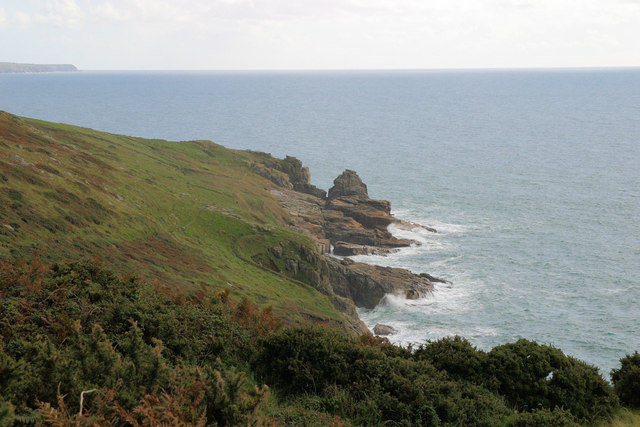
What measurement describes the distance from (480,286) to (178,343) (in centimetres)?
4806

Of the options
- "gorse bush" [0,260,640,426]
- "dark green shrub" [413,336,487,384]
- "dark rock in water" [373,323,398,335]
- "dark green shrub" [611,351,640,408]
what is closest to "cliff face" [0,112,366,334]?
"dark rock in water" [373,323,398,335]

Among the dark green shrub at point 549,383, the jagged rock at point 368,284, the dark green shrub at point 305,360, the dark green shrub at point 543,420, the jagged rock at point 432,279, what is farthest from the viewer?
the jagged rock at point 432,279

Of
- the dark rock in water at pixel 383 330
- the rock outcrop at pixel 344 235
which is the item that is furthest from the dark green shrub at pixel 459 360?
the dark rock in water at pixel 383 330

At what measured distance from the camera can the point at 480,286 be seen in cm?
5766

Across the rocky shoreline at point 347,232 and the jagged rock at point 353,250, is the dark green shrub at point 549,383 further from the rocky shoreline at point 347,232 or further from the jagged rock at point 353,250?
the jagged rock at point 353,250

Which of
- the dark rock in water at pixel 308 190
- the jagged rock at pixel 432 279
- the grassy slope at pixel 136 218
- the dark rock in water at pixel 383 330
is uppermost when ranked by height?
the grassy slope at pixel 136 218

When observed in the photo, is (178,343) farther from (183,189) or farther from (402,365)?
(183,189)

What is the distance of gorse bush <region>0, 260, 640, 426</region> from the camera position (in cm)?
921

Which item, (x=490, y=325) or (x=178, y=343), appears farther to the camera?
(x=490, y=325)

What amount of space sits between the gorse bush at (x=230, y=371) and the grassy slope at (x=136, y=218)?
38.8 feet

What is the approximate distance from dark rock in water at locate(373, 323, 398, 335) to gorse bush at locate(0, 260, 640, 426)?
87.7ft

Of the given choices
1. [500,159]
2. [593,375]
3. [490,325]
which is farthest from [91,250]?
[500,159]

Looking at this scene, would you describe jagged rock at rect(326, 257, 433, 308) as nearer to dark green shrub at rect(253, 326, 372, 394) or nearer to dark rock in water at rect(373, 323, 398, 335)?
dark rock in water at rect(373, 323, 398, 335)

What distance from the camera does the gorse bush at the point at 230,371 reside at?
9211 millimetres
